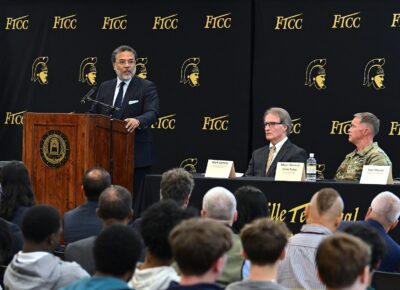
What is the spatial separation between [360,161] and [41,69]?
420 cm

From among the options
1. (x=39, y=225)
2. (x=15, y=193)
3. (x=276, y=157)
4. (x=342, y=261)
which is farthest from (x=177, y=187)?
(x=276, y=157)

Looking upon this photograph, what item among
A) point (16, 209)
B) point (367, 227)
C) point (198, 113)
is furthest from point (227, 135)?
point (367, 227)

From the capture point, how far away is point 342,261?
293 cm

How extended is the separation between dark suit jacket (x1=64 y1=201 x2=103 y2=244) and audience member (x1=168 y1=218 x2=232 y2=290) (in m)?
2.20

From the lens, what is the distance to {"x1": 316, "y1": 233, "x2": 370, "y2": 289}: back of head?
2.94 meters

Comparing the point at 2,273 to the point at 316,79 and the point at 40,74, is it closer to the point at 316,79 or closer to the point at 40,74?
the point at 316,79

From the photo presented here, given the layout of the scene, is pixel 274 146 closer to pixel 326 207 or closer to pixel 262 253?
pixel 326 207

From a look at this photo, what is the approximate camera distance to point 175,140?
388 inches

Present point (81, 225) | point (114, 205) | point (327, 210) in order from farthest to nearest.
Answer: point (81, 225), point (327, 210), point (114, 205)

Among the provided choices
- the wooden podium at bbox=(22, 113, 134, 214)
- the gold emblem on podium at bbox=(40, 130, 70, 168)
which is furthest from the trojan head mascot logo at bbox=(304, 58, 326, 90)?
the gold emblem on podium at bbox=(40, 130, 70, 168)

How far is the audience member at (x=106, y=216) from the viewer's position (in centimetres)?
450

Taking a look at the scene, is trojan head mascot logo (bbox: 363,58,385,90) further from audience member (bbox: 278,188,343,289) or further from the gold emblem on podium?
audience member (bbox: 278,188,343,289)

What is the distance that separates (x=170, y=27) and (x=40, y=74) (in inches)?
63.9

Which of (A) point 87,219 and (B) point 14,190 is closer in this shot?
(A) point 87,219
